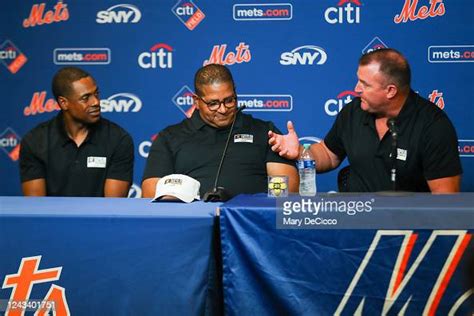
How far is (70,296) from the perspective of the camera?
2340 mm

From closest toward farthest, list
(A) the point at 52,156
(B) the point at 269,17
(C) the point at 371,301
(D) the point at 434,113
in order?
(C) the point at 371,301 → (D) the point at 434,113 → (A) the point at 52,156 → (B) the point at 269,17

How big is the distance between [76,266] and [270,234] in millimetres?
608

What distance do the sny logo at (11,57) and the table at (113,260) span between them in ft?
9.25

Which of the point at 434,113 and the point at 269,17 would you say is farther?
the point at 269,17

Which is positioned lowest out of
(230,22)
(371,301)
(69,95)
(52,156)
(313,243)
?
(371,301)

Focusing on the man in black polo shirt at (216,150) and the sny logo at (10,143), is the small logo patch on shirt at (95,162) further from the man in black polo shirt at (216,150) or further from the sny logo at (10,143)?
the sny logo at (10,143)

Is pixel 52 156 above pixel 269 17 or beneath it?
beneath

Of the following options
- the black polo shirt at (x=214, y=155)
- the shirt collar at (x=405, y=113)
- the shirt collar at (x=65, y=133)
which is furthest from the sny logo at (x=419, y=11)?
the shirt collar at (x=65, y=133)

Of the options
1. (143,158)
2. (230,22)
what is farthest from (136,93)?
(230,22)

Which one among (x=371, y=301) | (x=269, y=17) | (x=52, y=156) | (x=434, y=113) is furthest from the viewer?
(x=269, y=17)

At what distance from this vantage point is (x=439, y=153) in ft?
10.3

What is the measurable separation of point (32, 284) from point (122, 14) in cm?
288

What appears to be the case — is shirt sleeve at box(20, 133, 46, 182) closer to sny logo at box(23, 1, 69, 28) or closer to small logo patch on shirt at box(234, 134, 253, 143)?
small logo patch on shirt at box(234, 134, 253, 143)

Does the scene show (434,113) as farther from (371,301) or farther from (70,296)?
(70,296)
